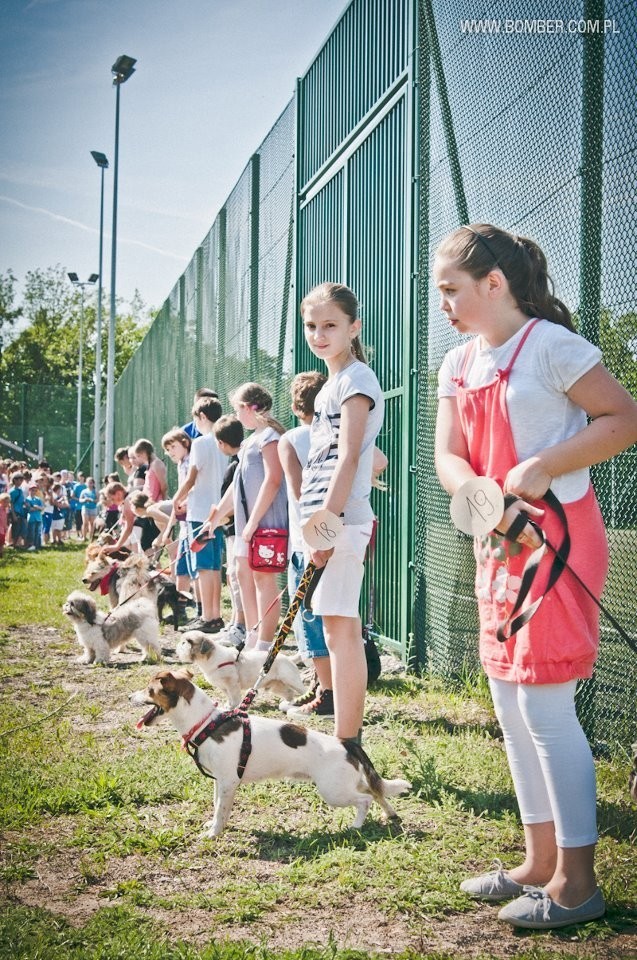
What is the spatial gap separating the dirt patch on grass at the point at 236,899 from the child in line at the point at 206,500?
4221 mm

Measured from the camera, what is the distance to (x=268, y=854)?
10.2ft

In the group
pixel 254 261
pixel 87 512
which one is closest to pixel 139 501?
pixel 254 261

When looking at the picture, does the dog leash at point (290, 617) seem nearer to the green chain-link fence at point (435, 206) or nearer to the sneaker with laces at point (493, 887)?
the sneaker with laces at point (493, 887)

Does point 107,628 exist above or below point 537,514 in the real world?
below

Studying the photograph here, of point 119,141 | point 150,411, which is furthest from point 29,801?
point 119,141

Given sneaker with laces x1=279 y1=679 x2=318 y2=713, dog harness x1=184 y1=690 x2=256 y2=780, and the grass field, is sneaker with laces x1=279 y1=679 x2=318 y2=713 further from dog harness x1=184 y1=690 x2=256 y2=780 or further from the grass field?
dog harness x1=184 y1=690 x2=256 y2=780

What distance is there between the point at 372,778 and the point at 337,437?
51.2 inches

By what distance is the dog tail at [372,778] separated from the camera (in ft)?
10.6

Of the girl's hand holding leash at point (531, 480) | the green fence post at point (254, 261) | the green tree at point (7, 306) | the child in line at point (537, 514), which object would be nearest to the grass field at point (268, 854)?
the child in line at point (537, 514)

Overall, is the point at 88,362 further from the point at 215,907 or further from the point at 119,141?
the point at 215,907

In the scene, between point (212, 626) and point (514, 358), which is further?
point (212, 626)

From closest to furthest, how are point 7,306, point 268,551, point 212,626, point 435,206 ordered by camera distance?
point 435,206 < point 268,551 < point 212,626 < point 7,306

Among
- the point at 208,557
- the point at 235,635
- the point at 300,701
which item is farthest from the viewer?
the point at 208,557

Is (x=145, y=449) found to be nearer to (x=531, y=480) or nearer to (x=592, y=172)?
(x=592, y=172)
